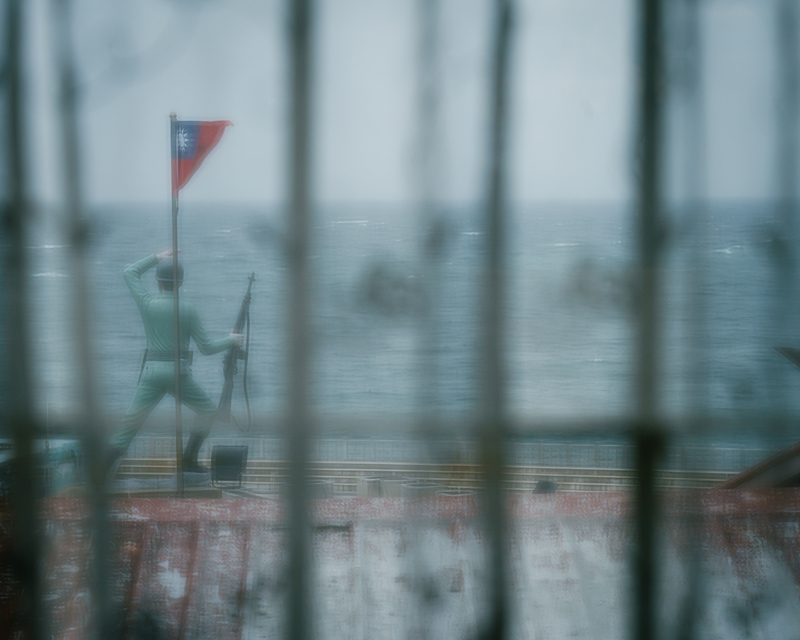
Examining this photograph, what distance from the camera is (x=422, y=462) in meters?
0.94

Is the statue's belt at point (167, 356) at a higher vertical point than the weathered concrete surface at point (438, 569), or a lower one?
higher

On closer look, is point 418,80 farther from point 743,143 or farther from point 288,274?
point 743,143

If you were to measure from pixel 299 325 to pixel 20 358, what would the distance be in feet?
1.33

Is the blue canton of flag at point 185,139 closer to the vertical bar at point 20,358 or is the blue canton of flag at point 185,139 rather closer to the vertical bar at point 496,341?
the vertical bar at point 20,358

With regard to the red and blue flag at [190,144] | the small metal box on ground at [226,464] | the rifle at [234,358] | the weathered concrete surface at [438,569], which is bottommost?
the weathered concrete surface at [438,569]

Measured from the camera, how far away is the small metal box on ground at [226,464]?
92 cm

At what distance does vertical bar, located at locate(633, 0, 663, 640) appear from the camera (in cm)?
90

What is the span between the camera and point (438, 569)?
0.94 m

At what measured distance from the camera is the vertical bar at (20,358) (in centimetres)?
92

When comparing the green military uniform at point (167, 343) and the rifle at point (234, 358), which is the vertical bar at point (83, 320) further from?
the rifle at point (234, 358)

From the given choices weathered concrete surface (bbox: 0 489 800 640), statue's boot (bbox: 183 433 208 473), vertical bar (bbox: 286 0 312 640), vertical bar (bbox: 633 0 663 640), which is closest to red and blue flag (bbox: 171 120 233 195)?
vertical bar (bbox: 286 0 312 640)

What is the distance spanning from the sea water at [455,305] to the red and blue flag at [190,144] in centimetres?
5

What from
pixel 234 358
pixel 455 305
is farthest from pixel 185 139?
pixel 455 305

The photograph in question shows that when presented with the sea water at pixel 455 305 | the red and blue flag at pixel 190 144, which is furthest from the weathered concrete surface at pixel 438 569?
the red and blue flag at pixel 190 144
